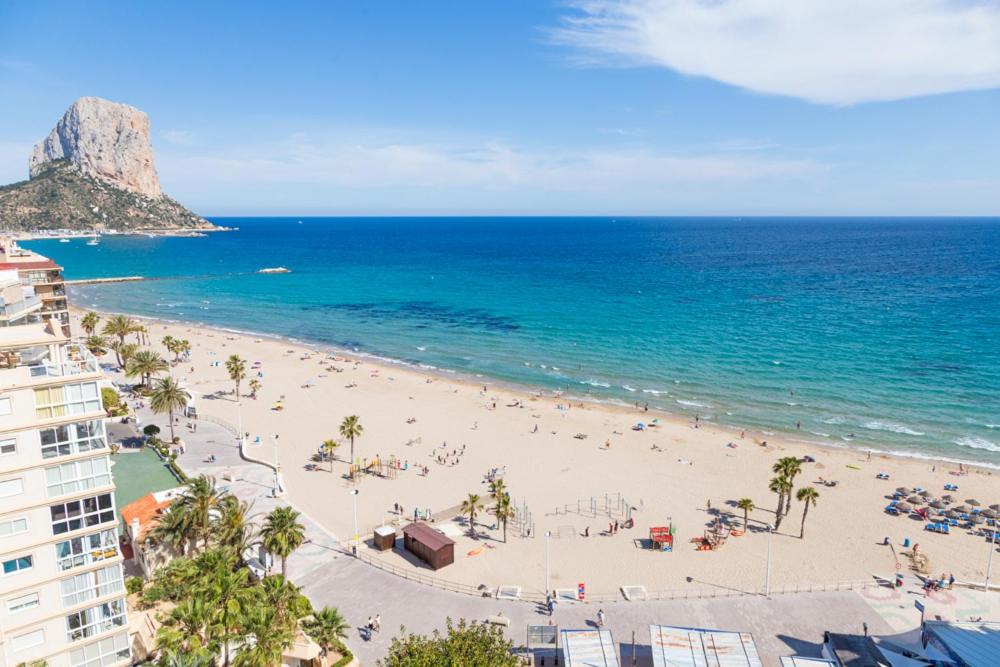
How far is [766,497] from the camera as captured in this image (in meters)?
41.0

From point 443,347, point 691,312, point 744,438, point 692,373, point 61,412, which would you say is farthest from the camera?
point 691,312

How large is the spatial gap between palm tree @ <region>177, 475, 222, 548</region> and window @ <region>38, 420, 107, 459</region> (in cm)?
1065

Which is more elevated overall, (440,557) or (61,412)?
(61,412)

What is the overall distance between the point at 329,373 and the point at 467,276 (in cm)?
8369

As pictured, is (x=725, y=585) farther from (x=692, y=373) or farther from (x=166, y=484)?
(x=692, y=373)

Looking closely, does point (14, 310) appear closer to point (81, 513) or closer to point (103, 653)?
point (81, 513)

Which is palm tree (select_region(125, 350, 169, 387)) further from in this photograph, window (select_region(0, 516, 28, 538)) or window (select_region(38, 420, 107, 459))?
window (select_region(0, 516, 28, 538))

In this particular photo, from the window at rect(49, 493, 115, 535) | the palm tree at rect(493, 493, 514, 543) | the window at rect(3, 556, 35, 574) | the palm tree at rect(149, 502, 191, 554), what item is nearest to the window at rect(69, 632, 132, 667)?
the window at rect(3, 556, 35, 574)

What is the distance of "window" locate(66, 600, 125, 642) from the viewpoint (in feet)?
53.0

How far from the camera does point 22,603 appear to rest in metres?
15.4

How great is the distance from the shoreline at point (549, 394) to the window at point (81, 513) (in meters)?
47.8

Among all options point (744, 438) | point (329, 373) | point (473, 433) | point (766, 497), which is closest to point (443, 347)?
point (329, 373)

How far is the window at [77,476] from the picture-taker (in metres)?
15.6

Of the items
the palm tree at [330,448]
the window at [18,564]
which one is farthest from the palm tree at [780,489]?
the window at [18,564]
